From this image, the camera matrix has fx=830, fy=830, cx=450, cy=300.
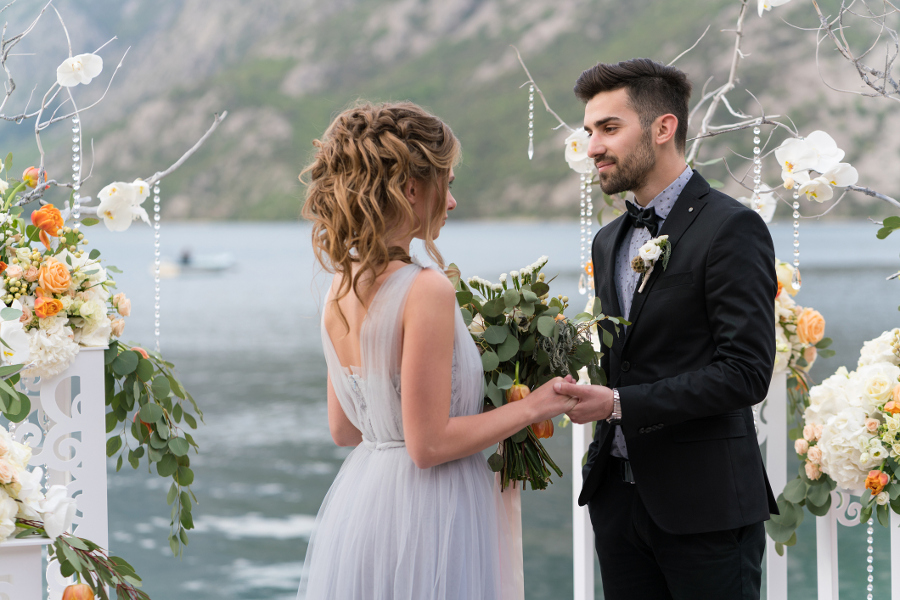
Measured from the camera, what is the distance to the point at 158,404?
A: 8.49 feet

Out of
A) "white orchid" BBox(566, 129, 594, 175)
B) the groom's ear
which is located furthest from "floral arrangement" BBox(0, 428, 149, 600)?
"white orchid" BBox(566, 129, 594, 175)

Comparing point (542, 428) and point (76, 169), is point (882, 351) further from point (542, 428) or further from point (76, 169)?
point (76, 169)

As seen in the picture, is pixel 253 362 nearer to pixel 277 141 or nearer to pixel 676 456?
pixel 676 456

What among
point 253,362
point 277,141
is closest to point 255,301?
point 253,362

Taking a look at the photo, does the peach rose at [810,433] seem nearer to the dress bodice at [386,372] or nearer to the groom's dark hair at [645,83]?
the groom's dark hair at [645,83]

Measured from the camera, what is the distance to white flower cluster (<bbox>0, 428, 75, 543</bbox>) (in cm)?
171

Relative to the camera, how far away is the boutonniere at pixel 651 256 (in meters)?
1.97

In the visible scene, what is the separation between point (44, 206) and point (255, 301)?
36911 mm

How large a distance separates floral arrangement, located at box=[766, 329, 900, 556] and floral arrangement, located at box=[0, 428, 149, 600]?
195 centimetres

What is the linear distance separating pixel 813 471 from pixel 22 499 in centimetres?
214

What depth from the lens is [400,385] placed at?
1.72 m

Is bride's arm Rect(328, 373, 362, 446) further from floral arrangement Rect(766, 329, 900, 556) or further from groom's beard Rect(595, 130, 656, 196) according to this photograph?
floral arrangement Rect(766, 329, 900, 556)

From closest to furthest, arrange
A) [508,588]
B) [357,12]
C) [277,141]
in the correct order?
[508,588] < [277,141] < [357,12]

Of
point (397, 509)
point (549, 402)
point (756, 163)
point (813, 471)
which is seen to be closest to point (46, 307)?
point (397, 509)
